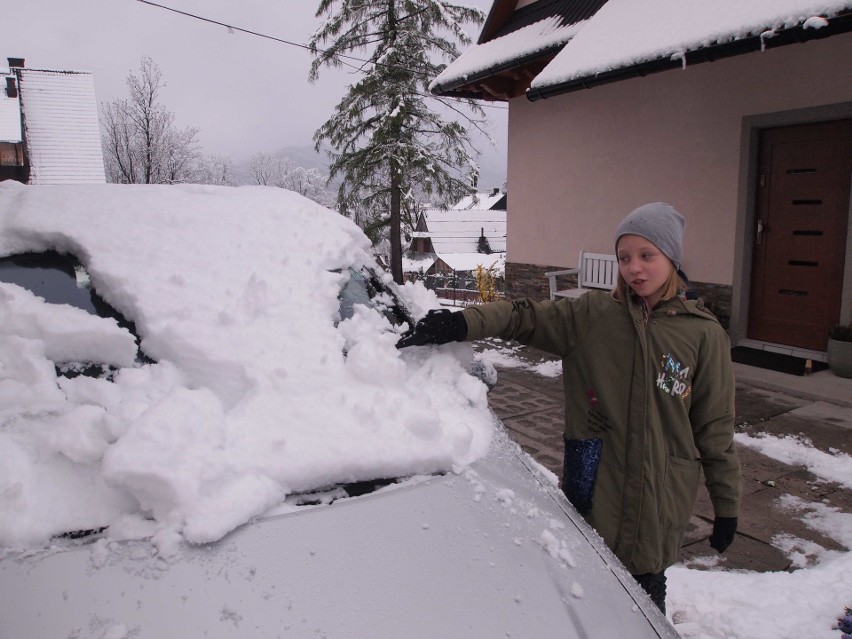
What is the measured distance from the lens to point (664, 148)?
267 inches

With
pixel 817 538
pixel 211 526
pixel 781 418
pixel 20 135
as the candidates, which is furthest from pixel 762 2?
pixel 20 135

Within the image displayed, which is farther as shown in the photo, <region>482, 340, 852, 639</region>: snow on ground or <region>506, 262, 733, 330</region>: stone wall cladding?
<region>506, 262, 733, 330</region>: stone wall cladding

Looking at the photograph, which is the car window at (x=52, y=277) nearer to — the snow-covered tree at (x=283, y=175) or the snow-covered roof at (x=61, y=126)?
the snow-covered roof at (x=61, y=126)

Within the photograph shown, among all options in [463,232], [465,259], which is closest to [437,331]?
[465,259]

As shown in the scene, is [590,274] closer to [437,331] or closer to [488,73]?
[488,73]

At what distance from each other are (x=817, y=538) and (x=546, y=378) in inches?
126

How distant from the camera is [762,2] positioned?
15.6ft

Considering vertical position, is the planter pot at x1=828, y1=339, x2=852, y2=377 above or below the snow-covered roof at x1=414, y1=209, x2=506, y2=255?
below

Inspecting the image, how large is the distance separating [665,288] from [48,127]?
26.9 meters

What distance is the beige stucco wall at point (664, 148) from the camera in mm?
5668

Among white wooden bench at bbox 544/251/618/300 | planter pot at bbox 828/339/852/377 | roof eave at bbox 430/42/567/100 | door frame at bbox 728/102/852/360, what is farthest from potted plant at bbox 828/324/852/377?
roof eave at bbox 430/42/567/100

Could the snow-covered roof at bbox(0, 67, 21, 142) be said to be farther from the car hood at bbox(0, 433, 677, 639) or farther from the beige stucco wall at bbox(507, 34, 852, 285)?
the car hood at bbox(0, 433, 677, 639)

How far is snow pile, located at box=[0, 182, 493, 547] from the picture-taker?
1263 millimetres

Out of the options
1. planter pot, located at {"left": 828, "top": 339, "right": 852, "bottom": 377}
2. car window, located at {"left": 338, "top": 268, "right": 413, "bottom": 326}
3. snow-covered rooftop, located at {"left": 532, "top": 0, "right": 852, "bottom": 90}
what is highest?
snow-covered rooftop, located at {"left": 532, "top": 0, "right": 852, "bottom": 90}
